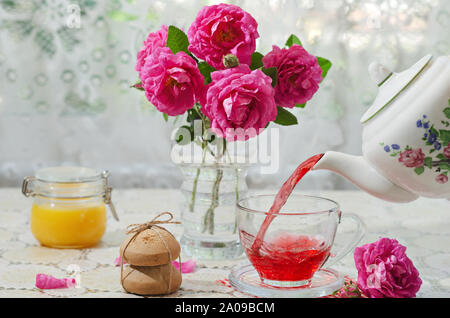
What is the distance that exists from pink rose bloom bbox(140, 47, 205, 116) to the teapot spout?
0.81 ft

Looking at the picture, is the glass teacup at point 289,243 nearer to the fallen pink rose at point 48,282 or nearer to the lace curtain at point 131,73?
the fallen pink rose at point 48,282

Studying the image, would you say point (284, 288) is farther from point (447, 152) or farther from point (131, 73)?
point (131, 73)

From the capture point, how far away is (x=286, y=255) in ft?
2.93

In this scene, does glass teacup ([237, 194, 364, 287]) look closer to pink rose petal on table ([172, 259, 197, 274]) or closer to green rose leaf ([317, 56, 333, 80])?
pink rose petal on table ([172, 259, 197, 274])

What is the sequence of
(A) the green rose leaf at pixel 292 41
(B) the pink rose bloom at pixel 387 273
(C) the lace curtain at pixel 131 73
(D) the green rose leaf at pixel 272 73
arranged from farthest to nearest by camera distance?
(C) the lace curtain at pixel 131 73 < (A) the green rose leaf at pixel 292 41 < (D) the green rose leaf at pixel 272 73 < (B) the pink rose bloom at pixel 387 273

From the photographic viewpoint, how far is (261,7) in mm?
1861

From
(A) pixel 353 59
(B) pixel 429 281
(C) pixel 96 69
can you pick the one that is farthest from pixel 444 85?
(C) pixel 96 69

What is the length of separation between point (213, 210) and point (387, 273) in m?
0.36

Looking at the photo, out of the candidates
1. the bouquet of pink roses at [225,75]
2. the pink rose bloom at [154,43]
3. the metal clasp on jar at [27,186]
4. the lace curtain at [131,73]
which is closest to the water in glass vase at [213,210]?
the bouquet of pink roses at [225,75]

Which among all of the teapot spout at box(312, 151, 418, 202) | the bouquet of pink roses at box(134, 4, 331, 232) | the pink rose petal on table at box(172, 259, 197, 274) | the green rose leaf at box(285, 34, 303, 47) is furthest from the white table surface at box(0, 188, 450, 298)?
the green rose leaf at box(285, 34, 303, 47)

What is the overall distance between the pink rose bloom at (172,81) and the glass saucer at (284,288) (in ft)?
0.97

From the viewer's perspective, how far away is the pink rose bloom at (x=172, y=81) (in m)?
0.95
